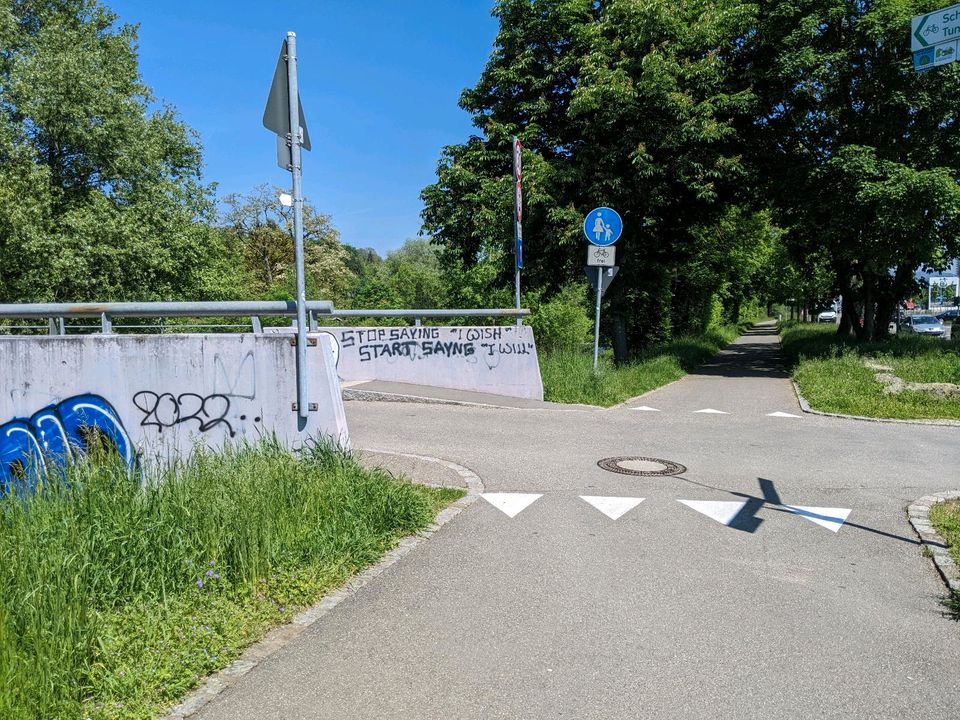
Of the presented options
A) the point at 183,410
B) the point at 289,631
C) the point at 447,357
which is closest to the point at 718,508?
the point at 289,631

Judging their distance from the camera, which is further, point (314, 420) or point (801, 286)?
point (801, 286)

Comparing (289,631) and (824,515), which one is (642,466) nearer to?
(824,515)

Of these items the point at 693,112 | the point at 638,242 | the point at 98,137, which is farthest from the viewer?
the point at 98,137

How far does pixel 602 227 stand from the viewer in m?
13.4

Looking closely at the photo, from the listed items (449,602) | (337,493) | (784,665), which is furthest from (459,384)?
(784,665)

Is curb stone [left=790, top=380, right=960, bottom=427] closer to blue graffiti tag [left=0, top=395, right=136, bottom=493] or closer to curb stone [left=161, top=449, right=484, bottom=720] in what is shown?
curb stone [left=161, top=449, right=484, bottom=720]

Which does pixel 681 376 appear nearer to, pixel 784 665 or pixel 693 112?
pixel 693 112

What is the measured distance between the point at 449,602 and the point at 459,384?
9173 millimetres

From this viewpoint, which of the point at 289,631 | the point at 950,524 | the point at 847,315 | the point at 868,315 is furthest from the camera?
the point at 847,315

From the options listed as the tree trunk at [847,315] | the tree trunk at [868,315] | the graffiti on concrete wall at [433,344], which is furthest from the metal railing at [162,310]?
the tree trunk at [847,315]

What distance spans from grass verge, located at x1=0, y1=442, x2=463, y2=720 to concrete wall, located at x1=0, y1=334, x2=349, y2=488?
0.83 m

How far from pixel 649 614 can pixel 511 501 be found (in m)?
2.45

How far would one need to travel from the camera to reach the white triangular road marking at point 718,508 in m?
5.91

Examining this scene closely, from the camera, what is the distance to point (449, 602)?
4145 millimetres
